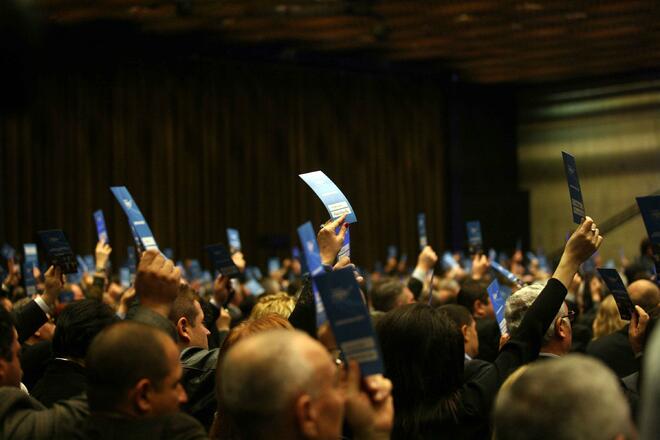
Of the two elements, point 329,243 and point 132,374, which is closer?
point 132,374

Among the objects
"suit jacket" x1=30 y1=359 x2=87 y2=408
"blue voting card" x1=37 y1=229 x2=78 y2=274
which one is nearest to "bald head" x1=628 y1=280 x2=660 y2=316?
"blue voting card" x1=37 y1=229 x2=78 y2=274

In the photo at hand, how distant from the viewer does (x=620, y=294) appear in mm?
3852

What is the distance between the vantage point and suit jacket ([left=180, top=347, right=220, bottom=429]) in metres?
3.32

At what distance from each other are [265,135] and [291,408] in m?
17.3

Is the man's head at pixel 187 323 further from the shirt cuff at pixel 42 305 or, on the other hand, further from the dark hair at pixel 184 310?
the shirt cuff at pixel 42 305

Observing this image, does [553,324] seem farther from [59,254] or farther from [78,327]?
[59,254]

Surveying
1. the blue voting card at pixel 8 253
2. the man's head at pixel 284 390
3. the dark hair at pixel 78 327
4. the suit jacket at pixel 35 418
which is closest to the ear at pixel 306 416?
the man's head at pixel 284 390

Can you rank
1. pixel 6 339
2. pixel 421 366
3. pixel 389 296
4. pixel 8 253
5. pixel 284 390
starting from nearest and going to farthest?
pixel 284 390
pixel 6 339
pixel 421 366
pixel 389 296
pixel 8 253

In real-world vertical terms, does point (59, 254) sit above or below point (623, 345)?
above

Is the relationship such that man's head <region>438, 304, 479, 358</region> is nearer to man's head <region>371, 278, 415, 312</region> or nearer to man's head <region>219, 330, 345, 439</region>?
man's head <region>371, 278, 415, 312</region>

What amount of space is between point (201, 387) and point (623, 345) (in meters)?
2.62

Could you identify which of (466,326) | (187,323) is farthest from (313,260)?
(466,326)

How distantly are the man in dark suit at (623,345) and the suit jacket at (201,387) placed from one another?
2.38 metres

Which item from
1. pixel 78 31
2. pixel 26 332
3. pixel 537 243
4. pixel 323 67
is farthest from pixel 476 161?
pixel 26 332
